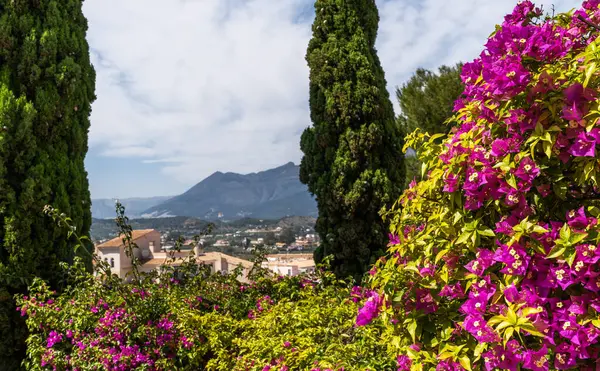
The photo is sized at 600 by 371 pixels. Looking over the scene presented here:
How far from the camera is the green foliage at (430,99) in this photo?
33.8 feet

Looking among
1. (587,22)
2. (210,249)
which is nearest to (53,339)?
(587,22)

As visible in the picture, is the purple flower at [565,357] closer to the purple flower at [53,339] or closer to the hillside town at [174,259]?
the hillside town at [174,259]

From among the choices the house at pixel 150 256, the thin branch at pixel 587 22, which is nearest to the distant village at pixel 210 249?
the house at pixel 150 256

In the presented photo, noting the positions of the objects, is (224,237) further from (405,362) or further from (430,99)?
(405,362)

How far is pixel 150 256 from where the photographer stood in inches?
347

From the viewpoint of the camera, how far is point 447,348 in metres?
1.51

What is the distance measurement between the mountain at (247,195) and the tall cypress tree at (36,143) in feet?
132

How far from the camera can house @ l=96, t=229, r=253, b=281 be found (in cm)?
548

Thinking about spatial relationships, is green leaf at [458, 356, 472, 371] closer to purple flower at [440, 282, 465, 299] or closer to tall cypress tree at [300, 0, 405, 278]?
purple flower at [440, 282, 465, 299]

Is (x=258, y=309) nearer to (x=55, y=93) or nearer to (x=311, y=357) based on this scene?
(x=311, y=357)

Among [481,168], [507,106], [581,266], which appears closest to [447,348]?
[581,266]

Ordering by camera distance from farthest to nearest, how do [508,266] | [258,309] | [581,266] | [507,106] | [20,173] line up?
[20,173]
[258,309]
[507,106]
[508,266]
[581,266]

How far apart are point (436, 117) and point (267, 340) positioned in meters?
8.69

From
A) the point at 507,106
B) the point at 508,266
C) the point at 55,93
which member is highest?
the point at 55,93
